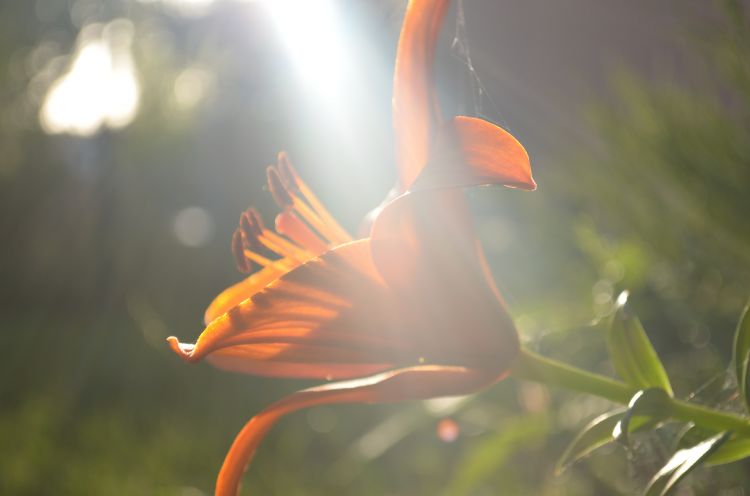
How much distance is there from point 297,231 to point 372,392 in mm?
162

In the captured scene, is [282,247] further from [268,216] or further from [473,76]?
[268,216]

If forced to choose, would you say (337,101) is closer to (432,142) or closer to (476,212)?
(476,212)

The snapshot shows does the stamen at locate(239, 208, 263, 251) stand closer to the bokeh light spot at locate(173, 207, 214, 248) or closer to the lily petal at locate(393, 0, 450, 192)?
the lily petal at locate(393, 0, 450, 192)

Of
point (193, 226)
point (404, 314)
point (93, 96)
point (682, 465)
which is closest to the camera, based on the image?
point (682, 465)

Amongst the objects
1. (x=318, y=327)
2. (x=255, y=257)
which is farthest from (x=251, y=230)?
(x=318, y=327)

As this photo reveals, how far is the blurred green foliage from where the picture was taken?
0.82 m

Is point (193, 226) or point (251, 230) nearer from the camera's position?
point (251, 230)

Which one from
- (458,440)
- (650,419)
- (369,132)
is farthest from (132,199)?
(650,419)

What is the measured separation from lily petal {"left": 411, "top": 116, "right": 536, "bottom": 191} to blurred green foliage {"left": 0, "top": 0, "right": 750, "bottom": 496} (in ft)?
0.62

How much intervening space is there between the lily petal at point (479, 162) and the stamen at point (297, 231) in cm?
19

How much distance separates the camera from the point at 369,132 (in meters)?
2.02

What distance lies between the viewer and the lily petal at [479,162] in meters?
0.37

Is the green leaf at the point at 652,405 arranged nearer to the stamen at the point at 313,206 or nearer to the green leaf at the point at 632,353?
the green leaf at the point at 632,353

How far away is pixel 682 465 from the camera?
37cm
